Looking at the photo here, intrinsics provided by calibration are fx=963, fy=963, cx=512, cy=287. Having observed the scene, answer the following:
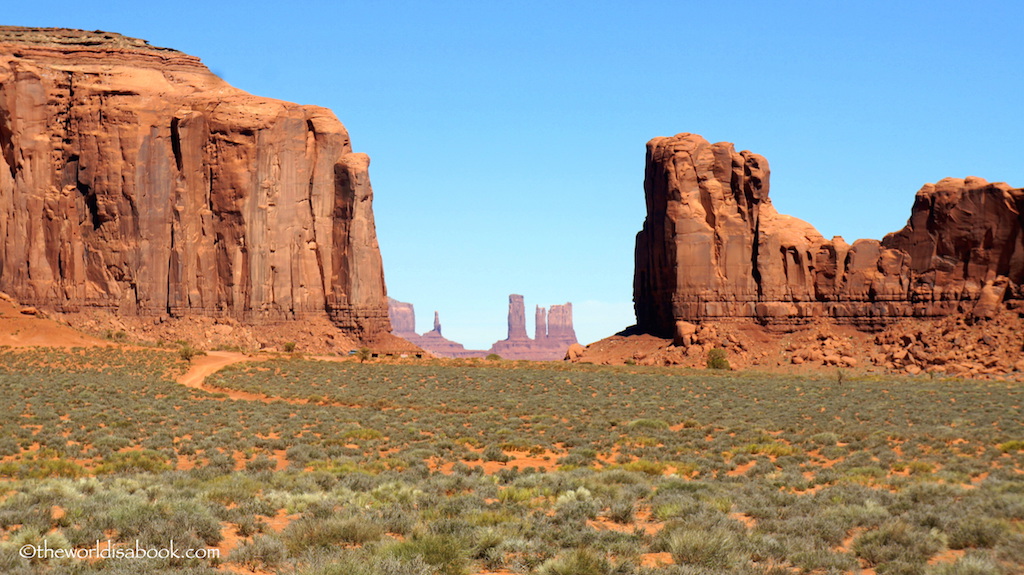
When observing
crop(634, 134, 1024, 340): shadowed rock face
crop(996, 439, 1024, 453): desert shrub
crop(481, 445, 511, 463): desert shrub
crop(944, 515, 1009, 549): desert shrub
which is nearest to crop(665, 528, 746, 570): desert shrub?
crop(944, 515, 1009, 549): desert shrub

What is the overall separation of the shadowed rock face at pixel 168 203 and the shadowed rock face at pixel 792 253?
2729 cm

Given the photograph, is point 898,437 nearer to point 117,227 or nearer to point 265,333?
point 265,333

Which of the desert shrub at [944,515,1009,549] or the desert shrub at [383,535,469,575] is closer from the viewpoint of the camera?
the desert shrub at [383,535,469,575]

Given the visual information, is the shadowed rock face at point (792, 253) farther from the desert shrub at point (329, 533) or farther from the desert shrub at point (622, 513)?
the desert shrub at point (329, 533)

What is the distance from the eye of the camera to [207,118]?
270 feet

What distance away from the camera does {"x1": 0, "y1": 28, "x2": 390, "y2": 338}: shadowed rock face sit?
80.0 meters

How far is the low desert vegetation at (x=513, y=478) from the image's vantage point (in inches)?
498

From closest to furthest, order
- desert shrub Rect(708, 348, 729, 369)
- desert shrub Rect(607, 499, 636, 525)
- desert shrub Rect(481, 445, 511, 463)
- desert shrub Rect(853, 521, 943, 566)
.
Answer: desert shrub Rect(853, 521, 943, 566), desert shrub Rect(607, 499, 636, 525), desert shrub Rect(481, 445, 511, 463), desert shrub Rect(708, 348, 729, 369)

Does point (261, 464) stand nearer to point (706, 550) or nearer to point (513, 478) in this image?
point (513, 478)

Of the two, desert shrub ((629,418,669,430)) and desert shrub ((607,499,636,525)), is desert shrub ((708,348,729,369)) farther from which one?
desert shrub ((607,499,636,525))

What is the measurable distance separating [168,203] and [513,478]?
228 feet

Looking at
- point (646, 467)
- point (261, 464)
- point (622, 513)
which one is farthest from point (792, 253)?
point (622, 513)

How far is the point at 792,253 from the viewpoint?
245 feet

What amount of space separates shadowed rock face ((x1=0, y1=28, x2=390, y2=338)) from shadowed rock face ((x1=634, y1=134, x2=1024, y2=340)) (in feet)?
89.5
